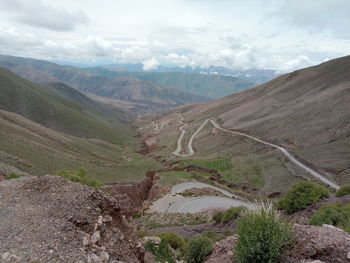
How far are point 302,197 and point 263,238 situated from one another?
58.8ft

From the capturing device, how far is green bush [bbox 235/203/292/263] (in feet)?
25.1

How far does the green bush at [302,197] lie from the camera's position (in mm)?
23484

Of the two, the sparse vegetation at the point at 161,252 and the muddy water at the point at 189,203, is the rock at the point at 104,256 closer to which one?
the sparse vegetation at the point at 161,252

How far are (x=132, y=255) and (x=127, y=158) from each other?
68.7 m

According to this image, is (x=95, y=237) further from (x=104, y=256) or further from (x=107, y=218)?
(x=107, y=218)

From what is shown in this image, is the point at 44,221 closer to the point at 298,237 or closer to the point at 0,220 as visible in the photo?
the point at 0,220

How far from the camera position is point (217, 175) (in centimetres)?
5884

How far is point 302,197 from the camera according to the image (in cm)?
2369

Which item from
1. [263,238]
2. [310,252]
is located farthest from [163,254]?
[310,252]

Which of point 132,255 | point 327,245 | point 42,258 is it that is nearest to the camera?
point 42,258

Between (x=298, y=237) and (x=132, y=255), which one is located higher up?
(x=298, y=237)

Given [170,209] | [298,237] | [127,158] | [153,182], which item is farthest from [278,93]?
[298,237]

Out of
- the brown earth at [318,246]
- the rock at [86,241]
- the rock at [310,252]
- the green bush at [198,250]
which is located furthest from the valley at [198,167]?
the green bush at [198,250]

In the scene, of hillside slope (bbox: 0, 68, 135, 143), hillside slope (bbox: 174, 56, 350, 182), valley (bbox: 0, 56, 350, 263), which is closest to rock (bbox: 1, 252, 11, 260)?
valley (bbox: 0, 56, 350, 263)
